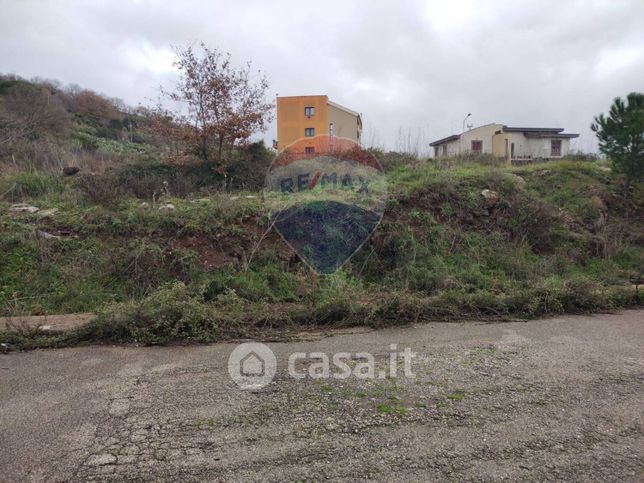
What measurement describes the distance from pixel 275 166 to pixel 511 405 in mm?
5337

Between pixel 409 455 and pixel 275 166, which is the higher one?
pixel 275 166

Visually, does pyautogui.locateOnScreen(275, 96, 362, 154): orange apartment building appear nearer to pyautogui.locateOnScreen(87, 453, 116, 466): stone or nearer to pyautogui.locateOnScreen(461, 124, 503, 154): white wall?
pyautogui.locateOnScreen(461, 124, 503, 154): white wall

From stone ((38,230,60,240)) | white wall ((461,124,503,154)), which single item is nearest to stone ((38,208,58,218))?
stone ((38,230,60,240))

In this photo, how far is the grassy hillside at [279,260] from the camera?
13.8 feet

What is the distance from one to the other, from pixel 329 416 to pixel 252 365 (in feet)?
3.21

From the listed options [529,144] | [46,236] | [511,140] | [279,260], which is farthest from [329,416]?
[529,144]

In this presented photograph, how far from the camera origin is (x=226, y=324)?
3.91 m

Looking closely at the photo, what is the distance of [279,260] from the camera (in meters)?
5.46

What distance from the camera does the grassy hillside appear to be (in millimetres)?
4199

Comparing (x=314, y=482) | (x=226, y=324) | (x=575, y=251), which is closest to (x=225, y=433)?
(x=314, y=482)

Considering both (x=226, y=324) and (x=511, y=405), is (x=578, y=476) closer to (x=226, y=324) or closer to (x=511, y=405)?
(x=511, y=405)

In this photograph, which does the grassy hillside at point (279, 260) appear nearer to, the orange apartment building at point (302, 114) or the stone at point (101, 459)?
the stone at point (101, 459)

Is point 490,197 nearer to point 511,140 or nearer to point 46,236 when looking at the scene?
point 46,236

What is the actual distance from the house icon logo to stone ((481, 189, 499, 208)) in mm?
5214
